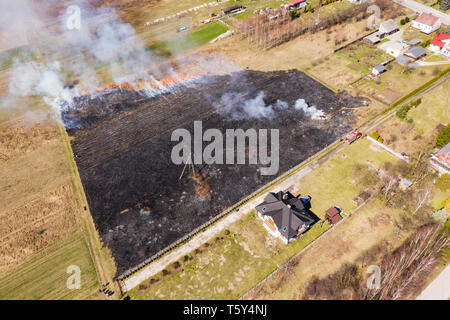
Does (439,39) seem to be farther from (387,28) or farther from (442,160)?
(442,160)

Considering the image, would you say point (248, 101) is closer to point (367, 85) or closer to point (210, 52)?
point (210, 52)

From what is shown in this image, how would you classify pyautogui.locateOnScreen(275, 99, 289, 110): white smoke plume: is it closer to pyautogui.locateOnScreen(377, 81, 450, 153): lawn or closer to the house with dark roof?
pyautogui.locateOnScreen(377, 81, 450, 153): lawn

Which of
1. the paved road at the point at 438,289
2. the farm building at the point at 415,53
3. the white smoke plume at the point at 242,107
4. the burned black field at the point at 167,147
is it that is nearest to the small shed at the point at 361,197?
the burned black field at the point at 167,147

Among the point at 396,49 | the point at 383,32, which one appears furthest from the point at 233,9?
the point at 396,49

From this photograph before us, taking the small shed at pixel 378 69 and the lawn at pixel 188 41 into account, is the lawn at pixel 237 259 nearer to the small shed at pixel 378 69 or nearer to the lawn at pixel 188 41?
the small shed at pixel 378 69

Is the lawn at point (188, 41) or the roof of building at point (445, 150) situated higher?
the lawn at point (188, 41)
